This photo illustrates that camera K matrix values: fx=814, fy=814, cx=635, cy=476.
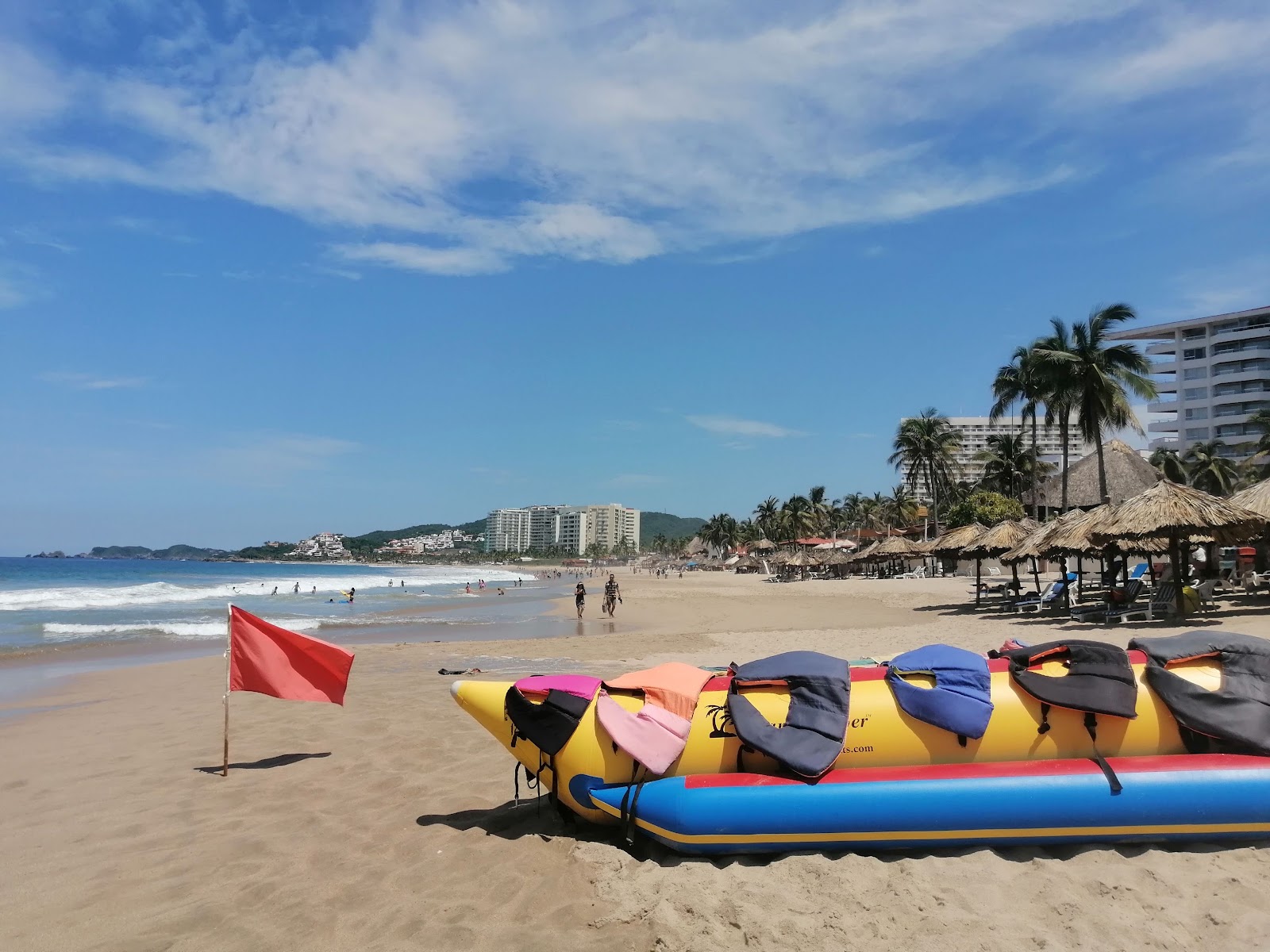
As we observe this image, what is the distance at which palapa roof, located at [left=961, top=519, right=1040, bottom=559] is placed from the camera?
2041 centimetres

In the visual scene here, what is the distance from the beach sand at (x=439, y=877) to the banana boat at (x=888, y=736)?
1.44 feet

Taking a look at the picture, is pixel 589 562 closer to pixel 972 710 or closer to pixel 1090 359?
pixel 1090 359

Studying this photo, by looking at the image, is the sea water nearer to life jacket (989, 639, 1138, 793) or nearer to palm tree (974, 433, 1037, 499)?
life jacket (989, 639, 1138, 793)

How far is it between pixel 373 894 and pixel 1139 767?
4.03m

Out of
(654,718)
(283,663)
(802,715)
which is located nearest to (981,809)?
(802,715)

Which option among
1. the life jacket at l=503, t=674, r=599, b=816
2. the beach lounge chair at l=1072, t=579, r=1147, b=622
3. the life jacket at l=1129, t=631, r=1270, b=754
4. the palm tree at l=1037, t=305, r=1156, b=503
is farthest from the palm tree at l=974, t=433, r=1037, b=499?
the life jacket at l=503, t=674, r=599, b=816

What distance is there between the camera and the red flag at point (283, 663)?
6.73 m

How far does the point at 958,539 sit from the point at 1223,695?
735 inches

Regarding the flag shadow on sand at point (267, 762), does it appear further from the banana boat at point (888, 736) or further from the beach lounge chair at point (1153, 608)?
the beach lounge chair at point (1153, 608)

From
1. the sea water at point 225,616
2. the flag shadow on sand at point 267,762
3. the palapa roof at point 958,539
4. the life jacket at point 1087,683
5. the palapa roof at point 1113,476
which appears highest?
the palapa roof at point 1113,476

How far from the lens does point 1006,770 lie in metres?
4.30

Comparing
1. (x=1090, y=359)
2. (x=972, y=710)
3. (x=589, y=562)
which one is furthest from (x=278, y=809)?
(x=589, y=562)

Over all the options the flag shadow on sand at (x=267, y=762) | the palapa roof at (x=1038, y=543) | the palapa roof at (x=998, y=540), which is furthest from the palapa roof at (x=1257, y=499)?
the flag shadow on sand at (x=267, y=762)

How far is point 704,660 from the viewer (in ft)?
43.0
